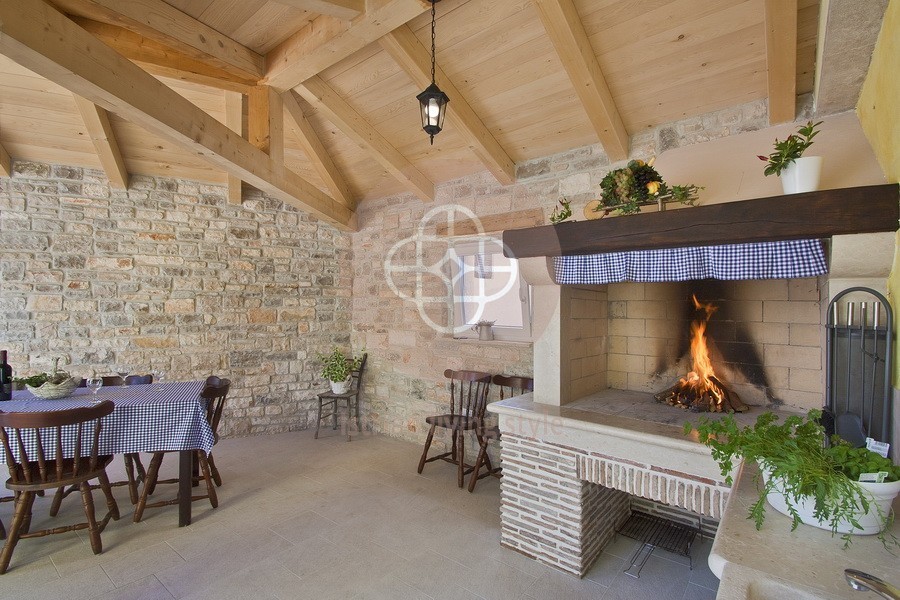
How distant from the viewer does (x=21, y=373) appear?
4.09 metres

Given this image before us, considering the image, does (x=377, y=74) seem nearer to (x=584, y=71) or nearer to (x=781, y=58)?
(x=584, y=71)

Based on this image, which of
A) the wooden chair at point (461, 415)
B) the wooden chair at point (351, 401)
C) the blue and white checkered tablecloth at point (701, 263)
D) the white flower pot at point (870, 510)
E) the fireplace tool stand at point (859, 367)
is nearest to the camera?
the white flower pot at point (870, 510)

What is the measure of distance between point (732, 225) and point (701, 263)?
28cm

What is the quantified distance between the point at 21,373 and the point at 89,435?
210cm

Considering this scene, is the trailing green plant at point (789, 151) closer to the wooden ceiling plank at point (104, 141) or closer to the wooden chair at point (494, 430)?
the wooden chair at point (494, 430)

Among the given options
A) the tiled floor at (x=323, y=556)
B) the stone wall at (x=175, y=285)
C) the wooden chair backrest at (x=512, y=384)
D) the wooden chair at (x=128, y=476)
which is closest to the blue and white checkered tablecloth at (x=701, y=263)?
the wooden chair backrest at (x=512, y=384)

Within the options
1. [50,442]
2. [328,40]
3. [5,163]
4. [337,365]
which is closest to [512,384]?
[337,365]

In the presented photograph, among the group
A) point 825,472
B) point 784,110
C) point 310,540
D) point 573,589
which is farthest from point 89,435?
point 784,110

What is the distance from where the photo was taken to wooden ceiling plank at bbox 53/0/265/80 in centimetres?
279

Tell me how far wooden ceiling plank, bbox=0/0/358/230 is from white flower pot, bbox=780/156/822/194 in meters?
3.45

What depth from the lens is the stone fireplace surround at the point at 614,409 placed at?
2.30 m

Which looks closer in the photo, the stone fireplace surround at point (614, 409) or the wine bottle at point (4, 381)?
the stone fireplace surround at point (614, 409)

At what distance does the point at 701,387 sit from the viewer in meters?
2.79

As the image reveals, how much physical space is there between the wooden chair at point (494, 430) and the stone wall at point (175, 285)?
236 centimetres
